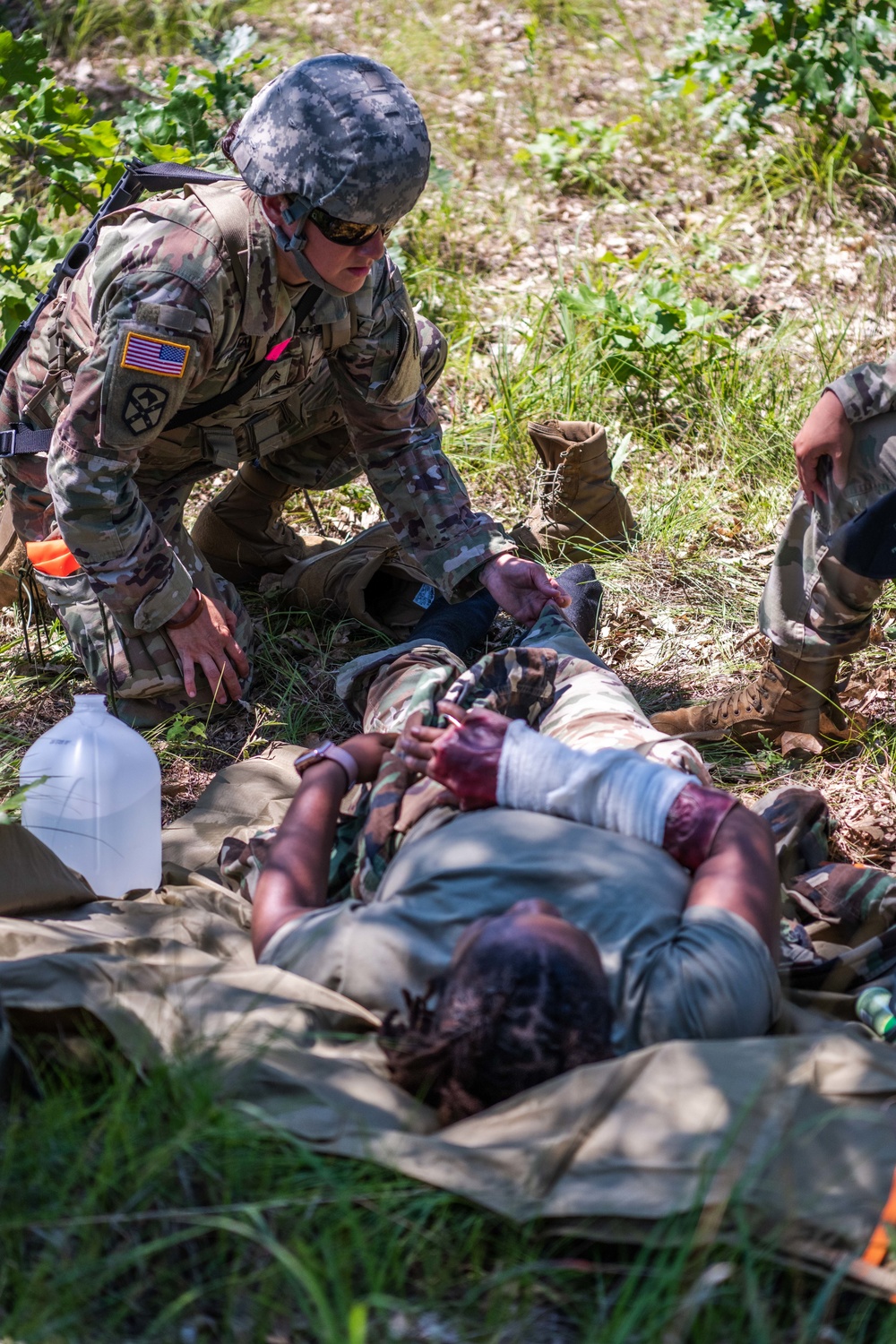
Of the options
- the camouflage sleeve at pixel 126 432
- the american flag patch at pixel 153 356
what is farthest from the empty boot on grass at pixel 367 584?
the american flag patch at pixel 153 356

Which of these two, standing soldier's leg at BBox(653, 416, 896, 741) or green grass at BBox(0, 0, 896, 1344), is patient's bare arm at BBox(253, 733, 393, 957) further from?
standing soldier's leg at BBox(653, 416, 896, 741)

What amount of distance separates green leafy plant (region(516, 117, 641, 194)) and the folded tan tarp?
503cm

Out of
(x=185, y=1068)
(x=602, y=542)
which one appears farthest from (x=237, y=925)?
(x=602, y=542)

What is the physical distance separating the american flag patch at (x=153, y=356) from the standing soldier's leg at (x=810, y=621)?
1670mm

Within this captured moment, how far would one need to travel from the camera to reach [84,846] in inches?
112

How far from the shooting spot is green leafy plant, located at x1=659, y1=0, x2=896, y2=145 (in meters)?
5.27

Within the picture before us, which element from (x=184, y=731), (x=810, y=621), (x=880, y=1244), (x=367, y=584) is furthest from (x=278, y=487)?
(x=880, y=1244)

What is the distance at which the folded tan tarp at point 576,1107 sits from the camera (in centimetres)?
169

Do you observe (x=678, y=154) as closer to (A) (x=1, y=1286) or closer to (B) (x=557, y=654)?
(B) (x=557, y=654)

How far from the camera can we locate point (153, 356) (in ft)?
10.2

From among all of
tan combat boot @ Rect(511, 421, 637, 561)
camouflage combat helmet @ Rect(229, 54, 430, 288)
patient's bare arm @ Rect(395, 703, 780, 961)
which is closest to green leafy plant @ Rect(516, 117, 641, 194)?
tan combat boot @ Rect(511, 421, 637, 561)

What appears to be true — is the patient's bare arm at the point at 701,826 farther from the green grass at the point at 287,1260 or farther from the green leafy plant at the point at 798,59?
the green leafy plant at the point at 798,59

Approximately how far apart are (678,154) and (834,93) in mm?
967

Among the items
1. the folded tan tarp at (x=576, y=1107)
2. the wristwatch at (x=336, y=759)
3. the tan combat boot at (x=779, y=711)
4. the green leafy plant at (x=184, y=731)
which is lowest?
the green leafy plant at (x=184, y=731)
